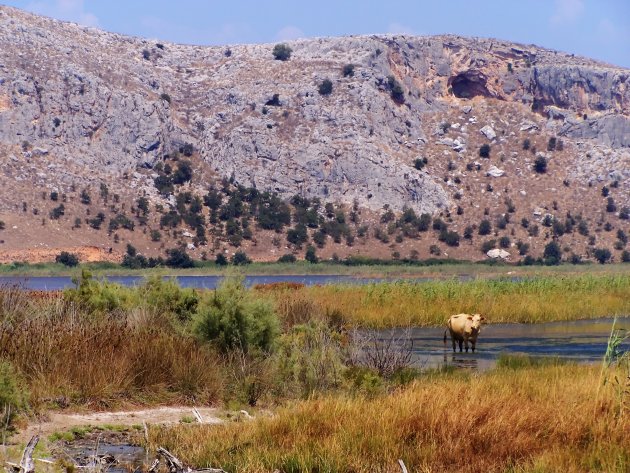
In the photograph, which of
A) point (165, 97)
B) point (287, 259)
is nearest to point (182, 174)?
point (165, 97)

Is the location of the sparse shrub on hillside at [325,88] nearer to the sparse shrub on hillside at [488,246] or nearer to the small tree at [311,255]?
the small tree at [311,255]

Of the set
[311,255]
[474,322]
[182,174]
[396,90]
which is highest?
[396,90]

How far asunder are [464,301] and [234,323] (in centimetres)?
2118

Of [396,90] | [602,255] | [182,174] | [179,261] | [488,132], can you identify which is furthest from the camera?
[488,132]

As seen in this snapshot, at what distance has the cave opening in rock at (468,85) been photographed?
144 meters

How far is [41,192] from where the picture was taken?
10456cm

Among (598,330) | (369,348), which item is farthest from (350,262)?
(369,348)

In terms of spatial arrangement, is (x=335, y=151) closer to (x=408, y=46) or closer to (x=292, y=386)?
(x=408, y=46)

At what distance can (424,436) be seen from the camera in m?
12.4

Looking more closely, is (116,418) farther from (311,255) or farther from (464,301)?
(311,255)

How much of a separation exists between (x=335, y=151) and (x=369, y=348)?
98.6 meters

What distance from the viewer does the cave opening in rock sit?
144 meters

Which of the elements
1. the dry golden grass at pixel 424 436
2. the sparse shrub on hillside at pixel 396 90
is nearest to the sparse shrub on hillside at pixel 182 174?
the sparse shrub on hillside at pixel 396 90

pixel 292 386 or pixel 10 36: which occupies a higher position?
pixel 10 36
